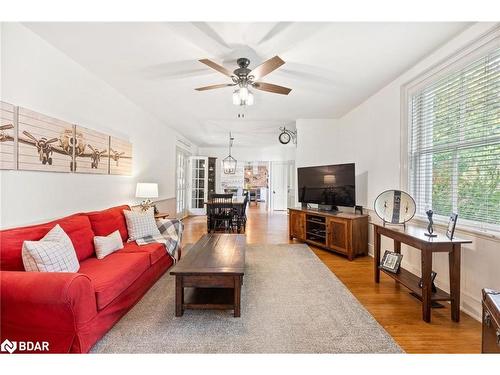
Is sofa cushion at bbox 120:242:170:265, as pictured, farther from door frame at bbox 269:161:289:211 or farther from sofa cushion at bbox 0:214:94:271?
door frame at bbox 269:161:289:211

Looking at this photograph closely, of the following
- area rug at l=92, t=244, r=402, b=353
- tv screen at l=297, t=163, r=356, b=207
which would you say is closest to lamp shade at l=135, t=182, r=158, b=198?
area rug at l=92, t=244, r=402, b=353

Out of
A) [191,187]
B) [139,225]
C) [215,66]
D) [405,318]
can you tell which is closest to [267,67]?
[215,66]

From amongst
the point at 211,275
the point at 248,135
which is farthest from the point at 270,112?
the point at 211,275

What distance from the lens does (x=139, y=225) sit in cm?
311

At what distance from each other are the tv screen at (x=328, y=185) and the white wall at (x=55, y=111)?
11.0 feet

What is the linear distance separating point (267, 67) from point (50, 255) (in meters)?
2.47

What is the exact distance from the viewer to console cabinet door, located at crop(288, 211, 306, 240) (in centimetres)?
452

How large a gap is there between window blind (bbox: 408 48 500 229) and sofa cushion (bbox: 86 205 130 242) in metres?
3.80

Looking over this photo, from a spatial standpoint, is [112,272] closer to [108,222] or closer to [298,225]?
[108,222]

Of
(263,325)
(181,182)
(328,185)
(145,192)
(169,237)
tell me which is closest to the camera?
(263,325)

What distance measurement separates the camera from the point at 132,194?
13.5ft

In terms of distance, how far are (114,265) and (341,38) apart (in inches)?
120

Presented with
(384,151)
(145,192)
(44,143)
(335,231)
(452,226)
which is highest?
(384,151)

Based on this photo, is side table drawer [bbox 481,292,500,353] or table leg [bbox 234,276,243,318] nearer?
side table drawer [bbox 481,292,500,353]
